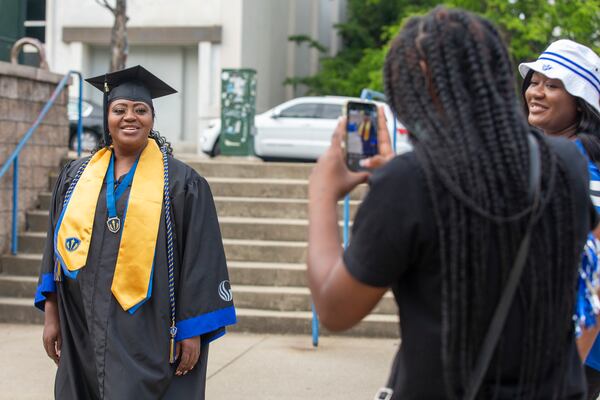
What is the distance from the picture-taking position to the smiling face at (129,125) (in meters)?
4.15

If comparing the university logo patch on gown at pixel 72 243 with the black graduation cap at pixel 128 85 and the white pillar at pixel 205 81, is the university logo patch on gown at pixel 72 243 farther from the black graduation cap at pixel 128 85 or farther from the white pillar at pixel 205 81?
the white pillar at pixel 205 81

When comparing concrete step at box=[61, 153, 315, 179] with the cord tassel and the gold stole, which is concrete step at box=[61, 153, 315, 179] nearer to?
the gold stole

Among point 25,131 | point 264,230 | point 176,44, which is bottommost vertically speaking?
point 264,230

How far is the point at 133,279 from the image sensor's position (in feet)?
12.7

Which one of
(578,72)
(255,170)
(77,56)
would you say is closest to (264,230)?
(255,170)

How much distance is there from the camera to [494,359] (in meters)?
1.93

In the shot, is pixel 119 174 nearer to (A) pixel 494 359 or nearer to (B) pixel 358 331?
(A) pixel 494 359

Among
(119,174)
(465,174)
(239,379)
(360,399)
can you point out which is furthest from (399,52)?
(239,379)

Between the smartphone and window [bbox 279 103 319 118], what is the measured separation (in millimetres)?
13943

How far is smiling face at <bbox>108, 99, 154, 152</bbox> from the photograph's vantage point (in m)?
4.15

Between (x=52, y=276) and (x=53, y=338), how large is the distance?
270 mm

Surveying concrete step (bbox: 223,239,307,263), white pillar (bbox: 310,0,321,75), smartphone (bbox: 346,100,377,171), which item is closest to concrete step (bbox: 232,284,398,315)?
concrete step (bbox: 223,239,307,263)

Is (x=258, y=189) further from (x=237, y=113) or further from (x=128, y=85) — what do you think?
(x=128, y=85)

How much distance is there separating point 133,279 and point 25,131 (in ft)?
19.6
